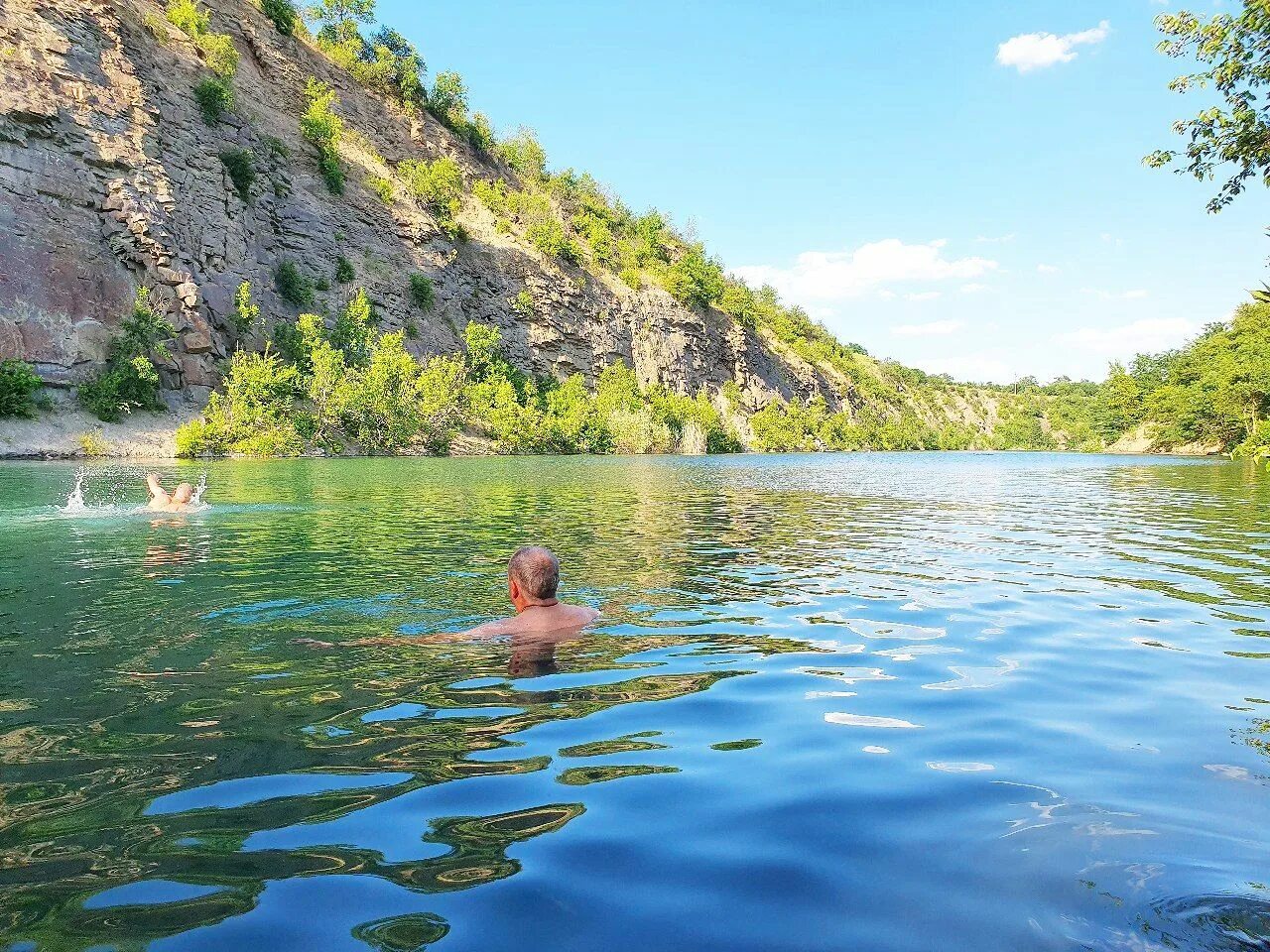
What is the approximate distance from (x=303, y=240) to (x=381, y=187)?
38.0ft

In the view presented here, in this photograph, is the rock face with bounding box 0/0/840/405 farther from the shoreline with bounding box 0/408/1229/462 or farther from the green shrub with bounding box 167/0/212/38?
the shoreline with bounding box 0/408/1229/462

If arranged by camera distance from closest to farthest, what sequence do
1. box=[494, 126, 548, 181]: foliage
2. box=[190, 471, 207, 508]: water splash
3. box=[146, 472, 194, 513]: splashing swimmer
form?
1. box=[146, 472, 194, 513]: splashing swimmer
2. box=[190, 471, 207, 508]: water splash
3. box=[494, 126, 548, 181]: foliage

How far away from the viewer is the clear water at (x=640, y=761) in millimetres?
2814

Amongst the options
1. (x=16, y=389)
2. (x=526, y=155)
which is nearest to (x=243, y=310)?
(x=16, y=389)

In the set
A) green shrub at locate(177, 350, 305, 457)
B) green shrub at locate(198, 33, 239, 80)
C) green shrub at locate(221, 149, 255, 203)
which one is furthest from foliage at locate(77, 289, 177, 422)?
green shrub at locate(198, 33, 239, 80)

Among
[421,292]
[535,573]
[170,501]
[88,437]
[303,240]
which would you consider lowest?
[535,573]

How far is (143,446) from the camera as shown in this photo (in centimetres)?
3788

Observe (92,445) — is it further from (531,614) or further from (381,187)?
(381,187)

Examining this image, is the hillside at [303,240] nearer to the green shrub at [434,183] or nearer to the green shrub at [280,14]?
the green shrub at [434,183]

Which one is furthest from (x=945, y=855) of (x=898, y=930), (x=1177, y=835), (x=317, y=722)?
(x=317, y=722)

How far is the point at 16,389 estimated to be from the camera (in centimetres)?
3362

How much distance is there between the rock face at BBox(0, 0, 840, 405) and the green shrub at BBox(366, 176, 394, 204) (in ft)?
2.01

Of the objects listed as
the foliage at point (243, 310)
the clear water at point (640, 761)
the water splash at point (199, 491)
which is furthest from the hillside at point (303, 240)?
the clear water at point (640, 761)

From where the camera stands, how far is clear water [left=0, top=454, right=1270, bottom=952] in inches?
111
